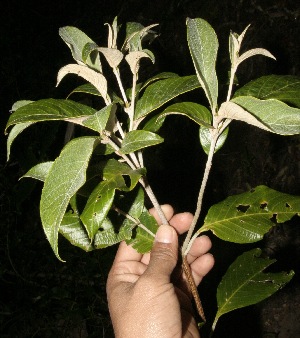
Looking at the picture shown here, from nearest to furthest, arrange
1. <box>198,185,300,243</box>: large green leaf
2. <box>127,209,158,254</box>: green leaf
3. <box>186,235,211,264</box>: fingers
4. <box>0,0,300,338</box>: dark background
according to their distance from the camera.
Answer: <box>198,185,300,243</box>: large green leaf < <box>127,209,158,254</box>: green leaf < <box>186,235,211,264</box>: fingers < <box>0,0,300,338</box>: dark background

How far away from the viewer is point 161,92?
3.11ft

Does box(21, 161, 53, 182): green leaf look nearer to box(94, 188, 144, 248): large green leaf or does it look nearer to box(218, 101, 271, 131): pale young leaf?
box(94, 188, 144, 248): large green leaf

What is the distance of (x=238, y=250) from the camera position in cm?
276

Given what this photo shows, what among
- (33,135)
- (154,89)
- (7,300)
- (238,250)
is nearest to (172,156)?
(238,250)

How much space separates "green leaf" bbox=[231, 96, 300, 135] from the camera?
0.70m

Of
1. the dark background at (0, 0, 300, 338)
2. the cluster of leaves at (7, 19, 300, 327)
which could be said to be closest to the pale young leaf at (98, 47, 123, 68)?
the cluster of leaves at (7, 19, 300, 327)

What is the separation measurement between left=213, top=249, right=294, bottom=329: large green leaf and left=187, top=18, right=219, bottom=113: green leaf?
779 millimetres

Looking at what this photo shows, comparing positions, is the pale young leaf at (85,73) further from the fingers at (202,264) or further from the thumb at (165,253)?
the fingers at (202,264)

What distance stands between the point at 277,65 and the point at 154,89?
88.5 inches

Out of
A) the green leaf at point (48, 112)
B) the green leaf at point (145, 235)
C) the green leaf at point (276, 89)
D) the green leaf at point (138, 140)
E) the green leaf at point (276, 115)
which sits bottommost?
the green leaf at point (145, 235)

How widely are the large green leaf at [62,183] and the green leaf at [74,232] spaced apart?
0.44 metres

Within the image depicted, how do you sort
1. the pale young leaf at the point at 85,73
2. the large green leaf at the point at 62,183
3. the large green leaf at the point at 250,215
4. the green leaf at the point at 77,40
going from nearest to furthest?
the large green leaf at the point at 62,183 → the pale young leaf at the point at 85,73 → the green leaf at the point at 77,40 → the large green leaf at the point at 250,215

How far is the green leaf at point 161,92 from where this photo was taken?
906 mm

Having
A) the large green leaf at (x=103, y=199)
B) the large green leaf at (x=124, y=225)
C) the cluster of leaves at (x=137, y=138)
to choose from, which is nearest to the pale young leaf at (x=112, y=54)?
the cluster of leaves at (x=137, y=138)
